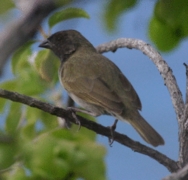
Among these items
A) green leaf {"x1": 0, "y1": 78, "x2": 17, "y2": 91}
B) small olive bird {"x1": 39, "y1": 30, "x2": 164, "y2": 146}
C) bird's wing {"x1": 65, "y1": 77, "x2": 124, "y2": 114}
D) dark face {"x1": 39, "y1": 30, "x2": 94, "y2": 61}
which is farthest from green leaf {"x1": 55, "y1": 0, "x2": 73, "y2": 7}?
dark face {"x1": 39, "y1": 30, "x2": 94, "y2": 61}

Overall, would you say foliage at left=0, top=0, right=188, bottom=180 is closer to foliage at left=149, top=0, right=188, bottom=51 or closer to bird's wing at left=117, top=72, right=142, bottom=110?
foliage at left=149, top=0, right=188, bottom=51

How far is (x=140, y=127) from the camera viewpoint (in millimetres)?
2273

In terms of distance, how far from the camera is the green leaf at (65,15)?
42.7 inches

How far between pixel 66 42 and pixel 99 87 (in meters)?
0.93

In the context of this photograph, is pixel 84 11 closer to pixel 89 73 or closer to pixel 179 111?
pixel 179 111

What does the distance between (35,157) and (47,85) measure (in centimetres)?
69

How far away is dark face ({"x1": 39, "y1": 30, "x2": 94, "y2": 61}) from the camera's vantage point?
3312mm

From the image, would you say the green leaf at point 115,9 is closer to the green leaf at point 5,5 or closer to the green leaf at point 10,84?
the green leaf at point 5,5

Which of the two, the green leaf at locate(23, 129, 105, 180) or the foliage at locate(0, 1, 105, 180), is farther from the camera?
the green leaf at locate(23, 129, 105, 180)

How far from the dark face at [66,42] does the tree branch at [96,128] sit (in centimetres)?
159

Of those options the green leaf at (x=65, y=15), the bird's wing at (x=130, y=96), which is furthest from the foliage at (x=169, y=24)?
the bird's wing at (x=130, y=96)

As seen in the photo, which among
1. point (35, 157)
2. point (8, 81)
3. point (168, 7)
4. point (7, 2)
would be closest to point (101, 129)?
point (8, 81)

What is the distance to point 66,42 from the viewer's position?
3.43 metres

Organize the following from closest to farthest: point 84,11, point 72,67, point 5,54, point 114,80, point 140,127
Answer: point 5,54
point 84,11
point 140,127
point 114,80
point 72,67
